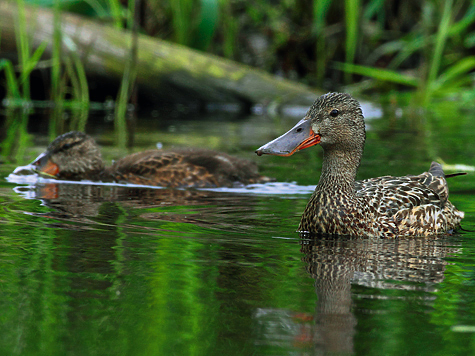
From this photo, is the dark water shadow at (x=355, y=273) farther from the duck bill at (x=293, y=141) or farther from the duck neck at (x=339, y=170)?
the duck bill at (x=293, y=141)

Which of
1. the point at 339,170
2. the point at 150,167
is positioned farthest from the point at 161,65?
the point at 339,170

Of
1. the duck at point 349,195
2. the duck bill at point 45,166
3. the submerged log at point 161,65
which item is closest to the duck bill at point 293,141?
the duck at point 349,195

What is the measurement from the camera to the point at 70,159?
698 centimetres

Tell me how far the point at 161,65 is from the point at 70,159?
5570mm

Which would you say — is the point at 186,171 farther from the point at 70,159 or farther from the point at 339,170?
the point at 339,170

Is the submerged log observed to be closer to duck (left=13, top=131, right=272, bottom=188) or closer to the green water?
duck (left=13, top=131, right=272, bottom=188)

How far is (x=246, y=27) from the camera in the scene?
1593 centimetres

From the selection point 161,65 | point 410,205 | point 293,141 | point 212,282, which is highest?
point 161,65

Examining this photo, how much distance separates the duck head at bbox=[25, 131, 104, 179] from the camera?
6922 mm

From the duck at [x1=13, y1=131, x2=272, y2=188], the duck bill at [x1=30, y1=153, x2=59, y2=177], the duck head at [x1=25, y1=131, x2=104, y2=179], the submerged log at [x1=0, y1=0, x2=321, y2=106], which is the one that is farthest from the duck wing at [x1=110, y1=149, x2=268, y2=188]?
the submerged log at [x1=0, y1=0, x2=321, y2=106]

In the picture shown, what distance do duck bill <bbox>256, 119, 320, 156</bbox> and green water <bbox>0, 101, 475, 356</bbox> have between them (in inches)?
18.8

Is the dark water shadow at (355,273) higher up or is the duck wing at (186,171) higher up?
the duck wing at (186,171)

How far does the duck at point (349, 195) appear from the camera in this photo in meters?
4.67

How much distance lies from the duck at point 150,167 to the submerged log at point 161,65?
5.12 meters
